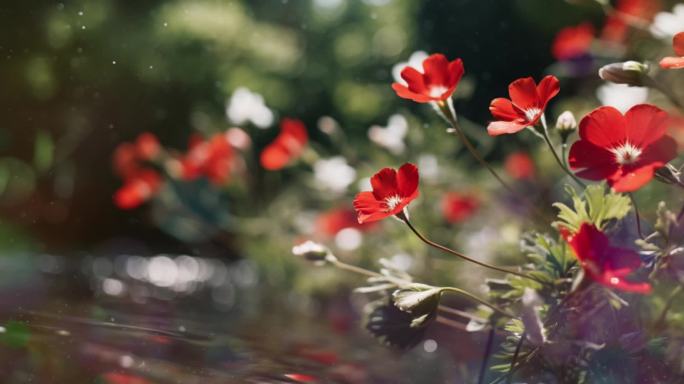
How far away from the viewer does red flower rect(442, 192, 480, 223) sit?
149 cm

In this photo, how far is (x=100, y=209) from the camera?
2598mm

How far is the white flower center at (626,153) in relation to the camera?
59 cm

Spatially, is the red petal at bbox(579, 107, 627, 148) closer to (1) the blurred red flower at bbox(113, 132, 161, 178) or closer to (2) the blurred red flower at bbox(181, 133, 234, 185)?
(2) the blurred red flower at bbox(181, 133, 234, 185)

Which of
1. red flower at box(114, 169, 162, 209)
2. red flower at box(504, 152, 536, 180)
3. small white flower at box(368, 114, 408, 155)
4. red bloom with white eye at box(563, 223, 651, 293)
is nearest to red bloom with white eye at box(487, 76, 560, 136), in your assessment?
red bloom with white eye at box(563, 223, 651, 293)

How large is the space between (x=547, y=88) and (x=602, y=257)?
143mm

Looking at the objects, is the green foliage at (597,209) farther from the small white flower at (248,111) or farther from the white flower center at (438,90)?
the small white flower at (248,111)

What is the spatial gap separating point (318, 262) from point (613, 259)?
1.03 ft

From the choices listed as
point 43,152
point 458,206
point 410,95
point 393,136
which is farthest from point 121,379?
point 43,152

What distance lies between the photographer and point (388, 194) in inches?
25.7

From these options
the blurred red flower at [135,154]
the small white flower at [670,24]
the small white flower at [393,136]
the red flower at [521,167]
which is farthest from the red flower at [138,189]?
the small white flower at [670,24]

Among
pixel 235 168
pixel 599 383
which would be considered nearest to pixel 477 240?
pixel 235 168

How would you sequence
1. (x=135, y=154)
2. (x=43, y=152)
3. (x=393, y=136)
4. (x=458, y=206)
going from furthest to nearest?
(x=43, y=152) < (x=135, y=154) < (x=458, y=206) < (x=393, y=136)

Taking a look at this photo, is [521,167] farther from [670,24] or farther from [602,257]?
[602,257]

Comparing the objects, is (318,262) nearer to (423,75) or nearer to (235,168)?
(423,75)
